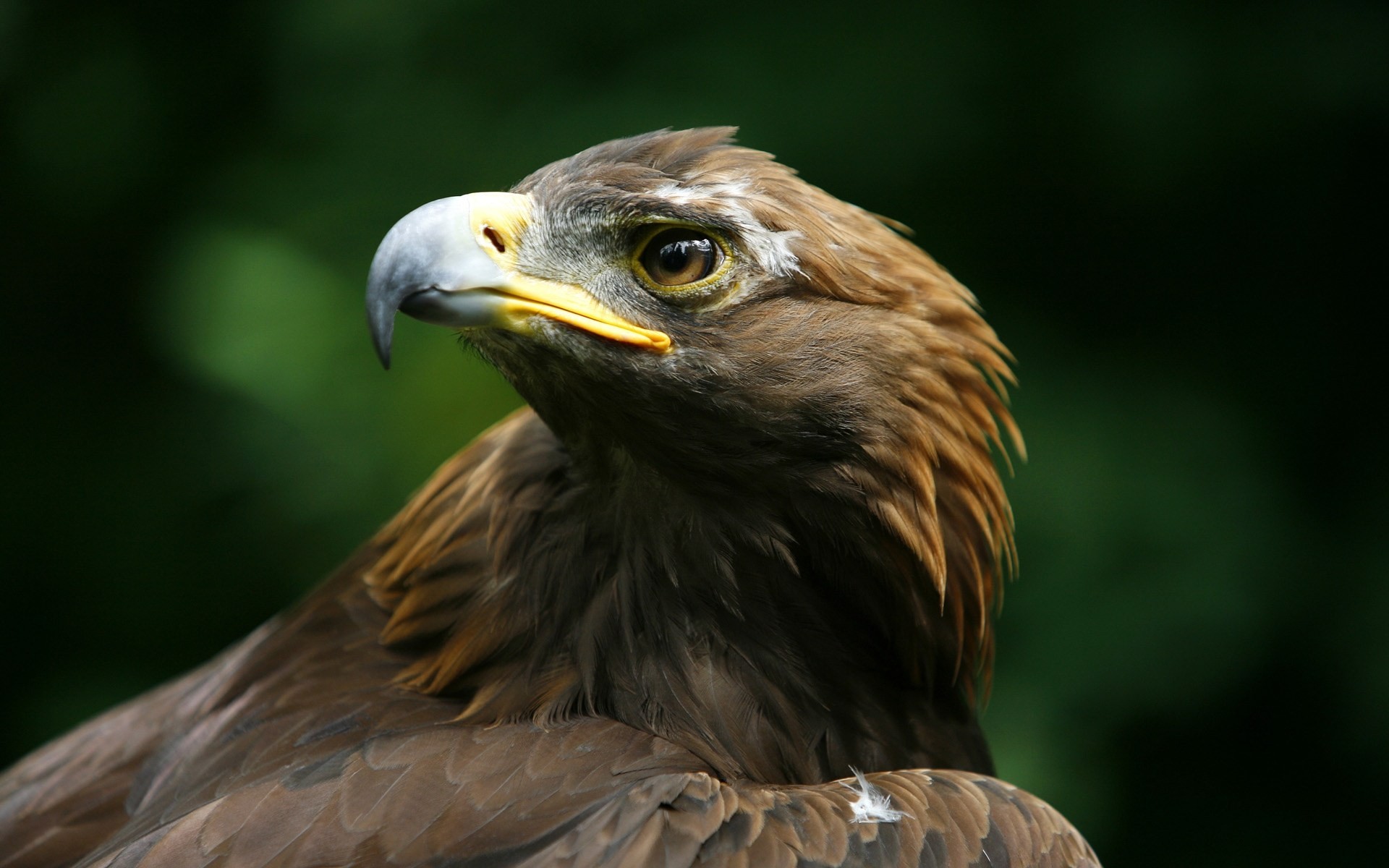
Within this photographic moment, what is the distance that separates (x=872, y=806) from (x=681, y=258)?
0.85m

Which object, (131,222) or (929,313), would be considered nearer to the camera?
(929,313)

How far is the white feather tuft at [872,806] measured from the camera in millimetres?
1768

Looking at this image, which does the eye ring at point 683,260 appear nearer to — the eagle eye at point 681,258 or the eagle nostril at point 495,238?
the eagle eye at point 681,258

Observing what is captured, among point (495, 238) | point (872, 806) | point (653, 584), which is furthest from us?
point (653, 584)

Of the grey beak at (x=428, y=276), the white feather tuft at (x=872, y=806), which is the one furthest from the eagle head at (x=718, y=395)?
the white feather tuft at (x=872, y=806)

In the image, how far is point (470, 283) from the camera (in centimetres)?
185

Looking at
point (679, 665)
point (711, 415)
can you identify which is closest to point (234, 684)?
point (679, 665)

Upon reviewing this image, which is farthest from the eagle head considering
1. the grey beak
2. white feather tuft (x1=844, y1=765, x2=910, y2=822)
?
white feather tuft (x1=844, y1=765, x2=910, y2=822)

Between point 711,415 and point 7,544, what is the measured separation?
147 inches

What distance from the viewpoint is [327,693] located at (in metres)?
2.14

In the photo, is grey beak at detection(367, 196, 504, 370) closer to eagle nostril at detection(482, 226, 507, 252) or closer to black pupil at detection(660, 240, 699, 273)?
eagle nostril at detection(482, 226, 507, 252)

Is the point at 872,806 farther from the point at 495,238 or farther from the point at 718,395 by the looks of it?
the point at 495,238

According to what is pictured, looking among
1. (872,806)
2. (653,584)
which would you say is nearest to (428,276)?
(653,584)

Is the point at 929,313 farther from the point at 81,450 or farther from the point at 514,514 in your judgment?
the point at 81,450
